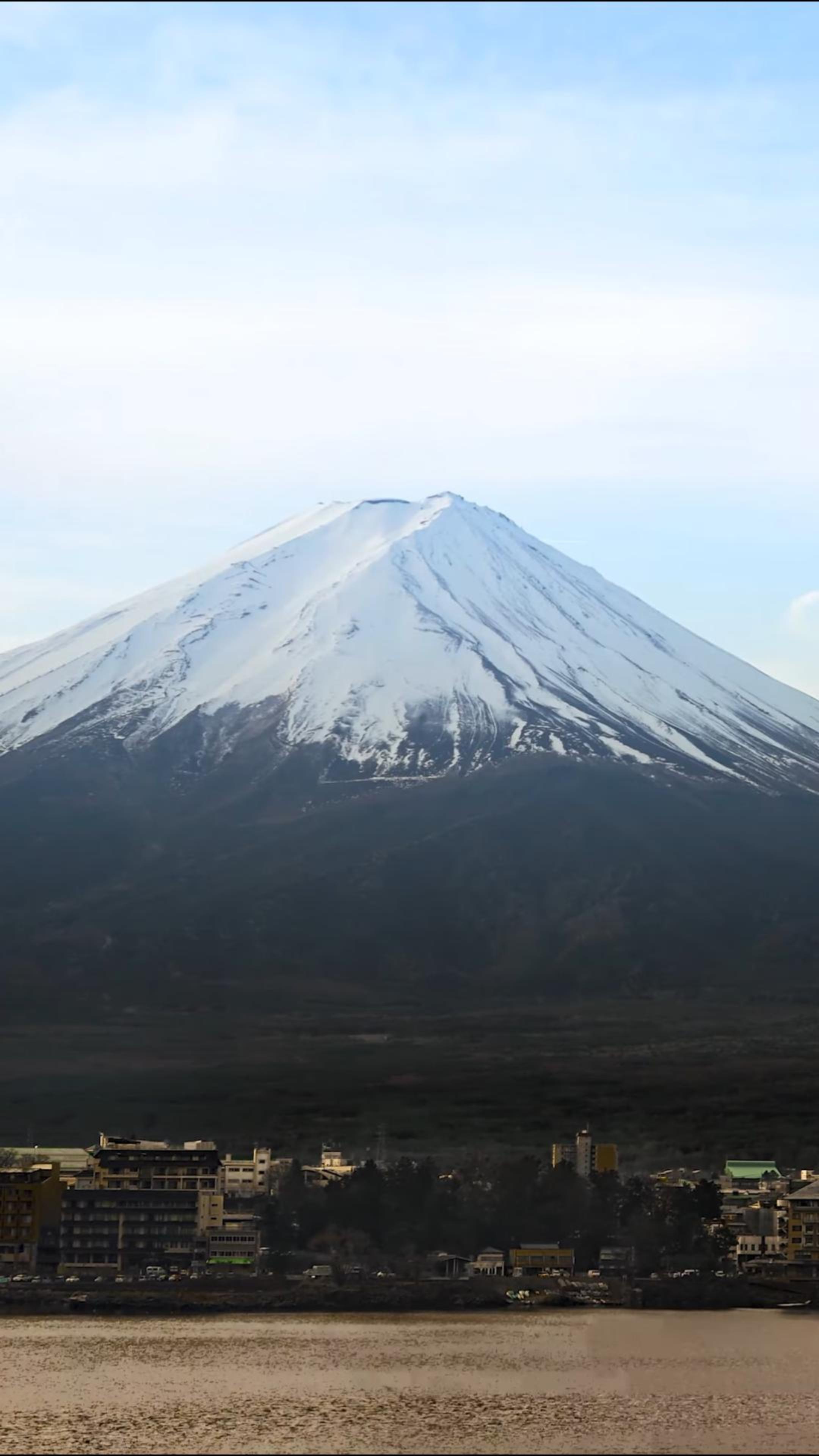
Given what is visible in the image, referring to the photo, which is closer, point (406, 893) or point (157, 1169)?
point (157, 1169)

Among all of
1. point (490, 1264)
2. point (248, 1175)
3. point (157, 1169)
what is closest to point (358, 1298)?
point (490, 1264)

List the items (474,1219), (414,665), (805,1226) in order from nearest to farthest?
(805,1226) < (474,1219) < (414,665)

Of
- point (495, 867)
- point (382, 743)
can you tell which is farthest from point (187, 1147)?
point (382, 743)

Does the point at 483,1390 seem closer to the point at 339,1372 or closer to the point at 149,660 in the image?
the point at 339,1372

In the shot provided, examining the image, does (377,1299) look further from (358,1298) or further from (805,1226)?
(805,1226)

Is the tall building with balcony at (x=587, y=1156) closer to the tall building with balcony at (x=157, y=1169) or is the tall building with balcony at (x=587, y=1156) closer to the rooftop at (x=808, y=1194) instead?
the rooftop at (x=808, y=1194)

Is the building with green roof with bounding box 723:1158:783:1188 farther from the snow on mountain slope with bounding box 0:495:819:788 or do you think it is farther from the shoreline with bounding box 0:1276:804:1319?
the snow on mountain slope with bounding box 0:495:819:788
